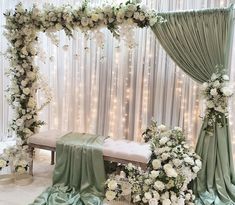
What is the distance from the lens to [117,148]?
3137 mm

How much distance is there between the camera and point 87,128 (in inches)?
175

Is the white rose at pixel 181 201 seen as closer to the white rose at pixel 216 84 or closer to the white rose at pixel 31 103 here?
the white rose at pixel 216 84

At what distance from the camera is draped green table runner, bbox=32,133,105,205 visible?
2998mm

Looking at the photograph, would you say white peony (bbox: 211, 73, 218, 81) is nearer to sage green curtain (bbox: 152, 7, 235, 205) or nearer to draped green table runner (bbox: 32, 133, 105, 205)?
sage green curtain (bbox: 152, 7, 235, 205)

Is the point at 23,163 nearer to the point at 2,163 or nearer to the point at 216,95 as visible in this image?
the point at 2,163

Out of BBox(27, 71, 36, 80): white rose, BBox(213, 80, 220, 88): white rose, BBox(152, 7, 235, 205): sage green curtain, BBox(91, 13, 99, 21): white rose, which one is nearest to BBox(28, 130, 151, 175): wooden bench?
BBox(152, 7, 235, 205): sage green curtain

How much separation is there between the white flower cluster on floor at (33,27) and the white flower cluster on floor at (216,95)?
885 mm

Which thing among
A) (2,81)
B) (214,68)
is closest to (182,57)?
(214,68)

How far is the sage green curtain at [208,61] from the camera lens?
3.03 metres

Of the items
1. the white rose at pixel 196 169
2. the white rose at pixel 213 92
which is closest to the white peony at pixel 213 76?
the white rose at pixel 213 92

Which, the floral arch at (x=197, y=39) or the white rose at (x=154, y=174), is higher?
the floral arch at (x=197, y=39)

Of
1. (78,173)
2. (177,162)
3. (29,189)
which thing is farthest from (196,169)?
(29,189)

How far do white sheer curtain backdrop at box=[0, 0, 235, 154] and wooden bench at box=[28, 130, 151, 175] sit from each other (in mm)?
793

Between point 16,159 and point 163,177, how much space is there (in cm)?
180
